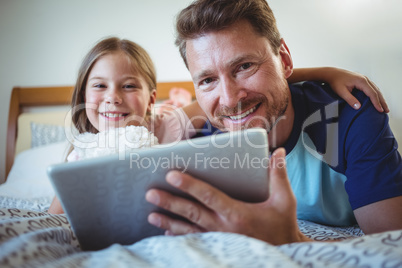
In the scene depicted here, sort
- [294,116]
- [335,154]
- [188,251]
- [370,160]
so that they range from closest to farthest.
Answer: [188,251], [370,160], [335,154], [294,116]

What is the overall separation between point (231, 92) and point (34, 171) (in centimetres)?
151

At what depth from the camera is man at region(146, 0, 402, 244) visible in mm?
899

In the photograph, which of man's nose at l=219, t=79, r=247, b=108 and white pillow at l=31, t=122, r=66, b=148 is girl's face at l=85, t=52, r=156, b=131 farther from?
white pillow at l=31, t=122, r=66, b=148

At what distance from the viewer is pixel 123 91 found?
1327 mm

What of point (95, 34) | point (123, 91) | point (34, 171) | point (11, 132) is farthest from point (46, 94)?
point (123, 91)

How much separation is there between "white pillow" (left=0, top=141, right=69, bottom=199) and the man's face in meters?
1.03

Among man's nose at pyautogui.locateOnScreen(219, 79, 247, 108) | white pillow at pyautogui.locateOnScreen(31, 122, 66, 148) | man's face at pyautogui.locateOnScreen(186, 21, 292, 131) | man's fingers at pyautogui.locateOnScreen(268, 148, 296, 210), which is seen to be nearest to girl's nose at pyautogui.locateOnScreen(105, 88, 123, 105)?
man's face at pyautogui.locateOnScreen(186, 21, 292, 131)

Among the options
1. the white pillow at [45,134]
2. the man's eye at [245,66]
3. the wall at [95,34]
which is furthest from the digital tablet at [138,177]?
the wall at [95,34]

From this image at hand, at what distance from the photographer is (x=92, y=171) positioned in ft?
1.84

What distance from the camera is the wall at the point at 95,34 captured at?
99.3 inches

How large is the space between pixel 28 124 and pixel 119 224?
214 cm

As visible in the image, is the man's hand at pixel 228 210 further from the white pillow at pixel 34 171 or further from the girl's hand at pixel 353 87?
the white pillow at pixel 34 171

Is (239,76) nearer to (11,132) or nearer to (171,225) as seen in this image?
(171,225)

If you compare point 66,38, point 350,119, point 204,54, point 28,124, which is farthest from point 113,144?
point 66,38
